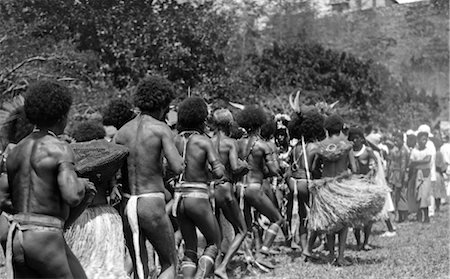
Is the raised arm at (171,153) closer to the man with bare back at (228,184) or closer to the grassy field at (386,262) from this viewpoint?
the man with bare back at (228,184)

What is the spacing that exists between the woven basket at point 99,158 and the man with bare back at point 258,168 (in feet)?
11.1

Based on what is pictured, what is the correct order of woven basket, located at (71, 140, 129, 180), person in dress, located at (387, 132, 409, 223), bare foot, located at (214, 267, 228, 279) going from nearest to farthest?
woven basket, located at (71, 140, 129, 180)
bare foot, located at (214, 267, 228, 279)
person in dress, located at (387, 132, 409, 223)

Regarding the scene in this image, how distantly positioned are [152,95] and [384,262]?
178 inches

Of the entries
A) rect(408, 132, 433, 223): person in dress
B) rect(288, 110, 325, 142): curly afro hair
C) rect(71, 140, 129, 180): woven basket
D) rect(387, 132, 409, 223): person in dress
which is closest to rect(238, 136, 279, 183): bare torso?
rect(288, 110, 325, 142): curly afro hair

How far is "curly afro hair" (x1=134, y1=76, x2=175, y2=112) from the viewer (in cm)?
578

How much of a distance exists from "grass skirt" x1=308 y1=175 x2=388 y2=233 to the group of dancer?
14 millimetres

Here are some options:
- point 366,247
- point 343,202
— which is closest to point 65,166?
point 343,202

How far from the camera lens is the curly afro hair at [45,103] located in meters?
4.36

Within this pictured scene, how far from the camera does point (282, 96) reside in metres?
24.4

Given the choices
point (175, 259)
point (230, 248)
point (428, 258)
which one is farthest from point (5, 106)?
point (428, 258)

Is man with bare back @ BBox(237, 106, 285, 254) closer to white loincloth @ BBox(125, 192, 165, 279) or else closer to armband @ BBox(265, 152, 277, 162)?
armband @ BBox(265, 152, 277, 162)

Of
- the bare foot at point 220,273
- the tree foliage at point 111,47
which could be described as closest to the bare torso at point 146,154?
the bare foot at point 220,273

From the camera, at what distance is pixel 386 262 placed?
29.5 feet

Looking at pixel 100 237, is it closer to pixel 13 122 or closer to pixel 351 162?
pixel 13 122
